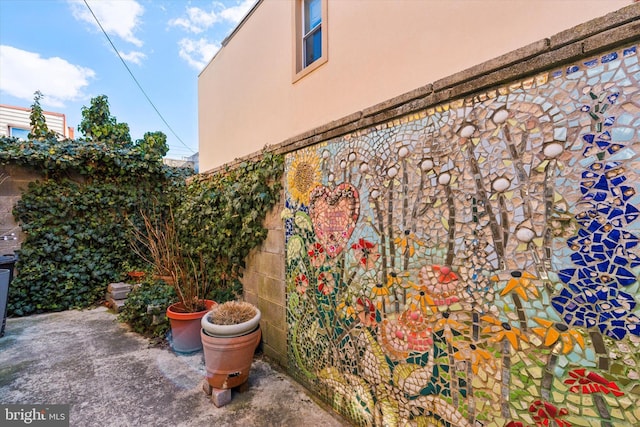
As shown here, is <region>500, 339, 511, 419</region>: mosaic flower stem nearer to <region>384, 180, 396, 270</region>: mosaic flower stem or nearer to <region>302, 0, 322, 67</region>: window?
<region>384, 180, 396, 270</region>: mosaic flower stem

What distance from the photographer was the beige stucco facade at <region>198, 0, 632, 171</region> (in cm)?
205

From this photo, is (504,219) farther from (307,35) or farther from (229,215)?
(307,35)

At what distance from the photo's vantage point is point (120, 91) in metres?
8.51

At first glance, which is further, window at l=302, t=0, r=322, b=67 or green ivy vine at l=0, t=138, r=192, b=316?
green ivy vine at l=0, t=138, r=192, b=316

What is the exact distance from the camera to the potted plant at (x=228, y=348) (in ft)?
7.18

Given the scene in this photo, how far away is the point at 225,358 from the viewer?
2.19 metres

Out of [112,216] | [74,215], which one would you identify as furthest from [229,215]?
[74,215]

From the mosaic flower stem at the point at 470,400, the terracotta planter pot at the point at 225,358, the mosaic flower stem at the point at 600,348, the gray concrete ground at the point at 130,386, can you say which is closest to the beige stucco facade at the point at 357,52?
the mosaic flower stem at the point at 600,348

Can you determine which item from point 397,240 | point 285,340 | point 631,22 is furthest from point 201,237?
point 631,22

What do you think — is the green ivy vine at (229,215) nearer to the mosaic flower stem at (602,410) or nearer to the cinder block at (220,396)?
the cinder block at (220,396)

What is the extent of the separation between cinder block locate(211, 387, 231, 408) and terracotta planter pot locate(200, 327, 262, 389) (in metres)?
0.03

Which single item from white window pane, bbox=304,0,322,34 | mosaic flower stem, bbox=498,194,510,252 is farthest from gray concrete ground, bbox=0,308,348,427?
white window pane, bbox=304,0,322,34

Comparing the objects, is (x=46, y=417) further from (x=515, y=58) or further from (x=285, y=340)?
(x=515, y=58)

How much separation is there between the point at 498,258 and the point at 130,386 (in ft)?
10.1
